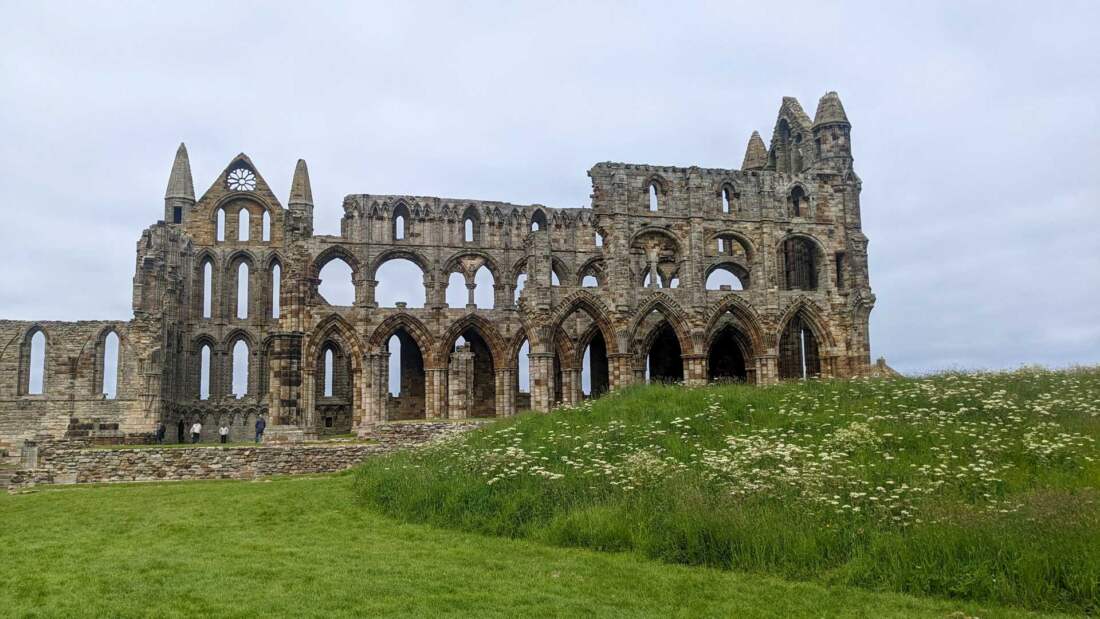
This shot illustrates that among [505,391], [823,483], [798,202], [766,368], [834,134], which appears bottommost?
[823,483]

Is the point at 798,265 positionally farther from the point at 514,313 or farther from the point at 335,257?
the point at 335,257

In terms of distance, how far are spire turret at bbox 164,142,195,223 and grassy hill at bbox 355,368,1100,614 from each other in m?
36.0

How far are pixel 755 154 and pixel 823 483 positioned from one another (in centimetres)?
3720

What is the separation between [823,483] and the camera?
13562mm

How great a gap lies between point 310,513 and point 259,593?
19.7 ft

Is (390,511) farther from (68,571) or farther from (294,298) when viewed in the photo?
(294,298)

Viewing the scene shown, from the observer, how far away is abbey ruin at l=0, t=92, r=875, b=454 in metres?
37.0

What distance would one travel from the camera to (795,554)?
11.5 m

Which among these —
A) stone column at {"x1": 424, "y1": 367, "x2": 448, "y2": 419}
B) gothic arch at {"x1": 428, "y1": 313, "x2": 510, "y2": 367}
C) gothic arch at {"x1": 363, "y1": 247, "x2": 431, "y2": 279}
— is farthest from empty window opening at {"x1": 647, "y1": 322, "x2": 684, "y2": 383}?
gothic arch at {"x1": 363, "y1": 247, "x2": 431, "y2": 279}

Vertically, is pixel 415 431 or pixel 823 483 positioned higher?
pixel 415 431

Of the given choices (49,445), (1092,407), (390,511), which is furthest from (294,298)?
(1092,407)

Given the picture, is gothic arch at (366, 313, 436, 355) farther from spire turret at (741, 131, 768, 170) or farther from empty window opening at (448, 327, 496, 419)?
spire turret at (741, 131, 768, 170)

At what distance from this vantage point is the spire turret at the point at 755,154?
48000mm

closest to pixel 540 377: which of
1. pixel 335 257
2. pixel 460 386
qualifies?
pixel 460 386
